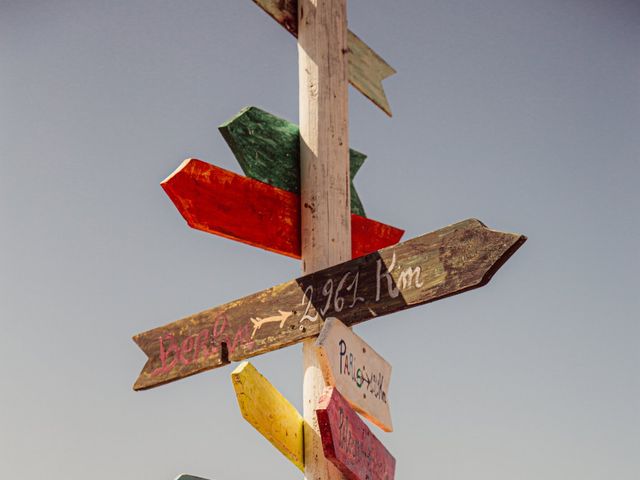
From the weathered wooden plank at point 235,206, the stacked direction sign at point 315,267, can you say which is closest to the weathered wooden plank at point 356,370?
the stacked direction sign at point 315,267

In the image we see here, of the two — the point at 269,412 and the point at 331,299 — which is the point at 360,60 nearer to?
the point at 331,299

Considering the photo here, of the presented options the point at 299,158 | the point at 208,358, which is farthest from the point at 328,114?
the point at 208,358

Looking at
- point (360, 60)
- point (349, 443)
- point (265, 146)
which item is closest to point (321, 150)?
point (265, 146)

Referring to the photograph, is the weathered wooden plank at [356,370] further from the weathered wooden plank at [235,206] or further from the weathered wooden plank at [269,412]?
the weathered wooden plank at [235,206]

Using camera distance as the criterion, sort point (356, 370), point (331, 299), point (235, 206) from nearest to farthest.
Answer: point (356, 370)
point (331, 299)
point (235, 206)

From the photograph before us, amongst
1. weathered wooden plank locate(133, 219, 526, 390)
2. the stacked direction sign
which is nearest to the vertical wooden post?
the stacked direction sign

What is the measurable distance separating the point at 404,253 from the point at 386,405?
0.56m

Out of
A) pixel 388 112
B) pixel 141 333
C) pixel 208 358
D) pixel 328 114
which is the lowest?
pixel 208 358

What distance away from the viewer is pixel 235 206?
271cm

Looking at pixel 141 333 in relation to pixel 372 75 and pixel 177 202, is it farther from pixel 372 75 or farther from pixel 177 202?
pixel 372 75

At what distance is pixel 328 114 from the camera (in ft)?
9.82

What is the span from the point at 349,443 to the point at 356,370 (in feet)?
0.86

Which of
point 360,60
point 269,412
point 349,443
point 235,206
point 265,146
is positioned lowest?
point 349,443

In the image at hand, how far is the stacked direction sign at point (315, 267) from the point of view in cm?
227
